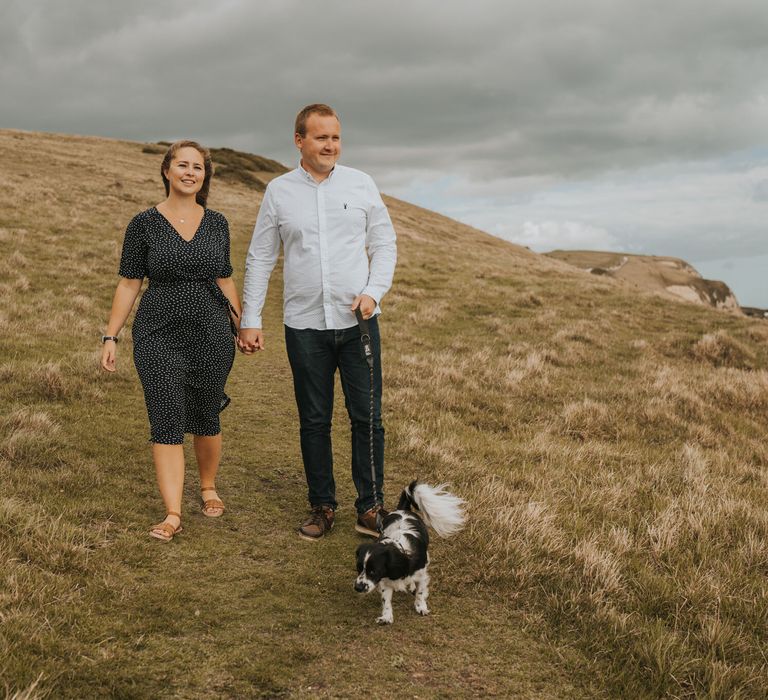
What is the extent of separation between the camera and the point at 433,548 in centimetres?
470

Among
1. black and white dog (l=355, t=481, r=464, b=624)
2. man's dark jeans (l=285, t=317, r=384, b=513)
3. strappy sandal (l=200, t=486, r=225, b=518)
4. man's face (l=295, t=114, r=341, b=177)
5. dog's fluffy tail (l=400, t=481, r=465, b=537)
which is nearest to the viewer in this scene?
black and white dog (l=355, t=481, r=464, b=624)

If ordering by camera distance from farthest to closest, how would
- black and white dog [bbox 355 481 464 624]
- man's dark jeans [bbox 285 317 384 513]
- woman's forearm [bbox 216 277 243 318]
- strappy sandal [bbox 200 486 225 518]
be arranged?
1. strappy sandal [bbox 200 486 225 518]
2. woman's forearm [bbox 216 277 243 318]
3. man's dark jeans [bbox 285 317 384 513]
4. black and white dog [bbox 355 481 464 624]

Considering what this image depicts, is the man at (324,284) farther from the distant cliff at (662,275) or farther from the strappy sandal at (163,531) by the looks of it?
the distant cliff at (662,275)

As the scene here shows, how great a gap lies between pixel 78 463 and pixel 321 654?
10.4ft

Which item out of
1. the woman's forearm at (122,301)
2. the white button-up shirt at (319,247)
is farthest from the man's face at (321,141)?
the woman's forearm at (122,301)

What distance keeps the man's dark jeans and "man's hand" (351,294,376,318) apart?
0.15 meters

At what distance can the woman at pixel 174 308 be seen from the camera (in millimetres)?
4441

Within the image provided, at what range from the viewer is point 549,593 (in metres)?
4.10

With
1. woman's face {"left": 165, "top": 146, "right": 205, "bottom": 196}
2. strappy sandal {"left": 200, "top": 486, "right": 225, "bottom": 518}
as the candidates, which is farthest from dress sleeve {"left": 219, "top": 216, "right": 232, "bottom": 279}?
strappy sandal {"left": 200, "top": 486, "right": 225, "bottom": 518}

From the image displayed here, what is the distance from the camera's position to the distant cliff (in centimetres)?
5300

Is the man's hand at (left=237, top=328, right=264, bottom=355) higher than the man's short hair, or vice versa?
the man's short hair

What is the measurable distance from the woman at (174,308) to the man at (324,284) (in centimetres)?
28

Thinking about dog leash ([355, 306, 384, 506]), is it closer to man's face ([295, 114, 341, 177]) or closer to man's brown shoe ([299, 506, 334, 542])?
man's brown shoe ([299, 506, 334, 542])

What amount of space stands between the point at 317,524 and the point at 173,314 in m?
1.86
